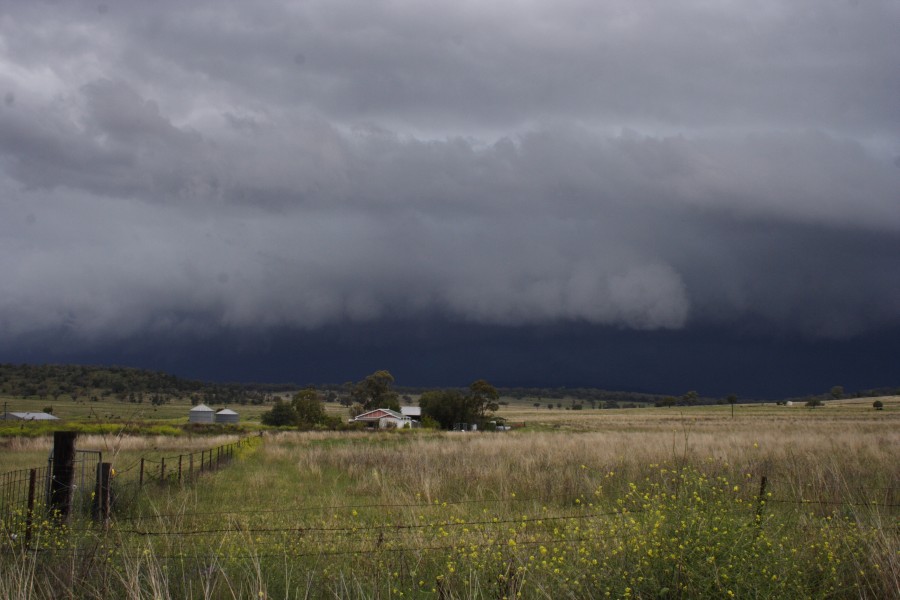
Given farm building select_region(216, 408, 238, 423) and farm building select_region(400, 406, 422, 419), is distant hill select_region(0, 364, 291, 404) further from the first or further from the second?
farm building select_region(400, 406, 422, 419)

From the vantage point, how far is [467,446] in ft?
101

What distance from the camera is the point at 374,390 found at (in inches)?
4619

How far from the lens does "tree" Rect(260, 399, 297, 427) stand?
3794 inches

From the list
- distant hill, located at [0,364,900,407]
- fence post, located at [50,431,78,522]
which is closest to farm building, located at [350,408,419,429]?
distant hill, located at [0,364,900,407]

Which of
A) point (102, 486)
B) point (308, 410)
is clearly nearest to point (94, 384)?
point (308, 410)

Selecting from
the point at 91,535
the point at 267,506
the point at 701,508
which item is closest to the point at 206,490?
the point at 267,506

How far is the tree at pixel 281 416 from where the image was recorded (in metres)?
96.4

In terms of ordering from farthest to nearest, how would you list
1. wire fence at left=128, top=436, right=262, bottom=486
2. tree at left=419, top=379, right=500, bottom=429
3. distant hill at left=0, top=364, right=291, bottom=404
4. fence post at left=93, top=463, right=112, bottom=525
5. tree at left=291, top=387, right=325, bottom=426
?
distant hill at left=0, top=364, right=291, bottom=404 < tree at left=291, top=387, right=325, bottom=426 < tree at left=419, top=379, right=500, bottom=429 < wire fence at left=128, top=436, right=262, bottom=486 < fence post at left=93, top=463, right=112, bottom=525

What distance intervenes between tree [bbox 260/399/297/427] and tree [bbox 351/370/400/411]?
19.5 meters

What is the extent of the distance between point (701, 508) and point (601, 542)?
1.25m

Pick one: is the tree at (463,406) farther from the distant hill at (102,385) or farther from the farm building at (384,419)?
the distant hill at (102,385)

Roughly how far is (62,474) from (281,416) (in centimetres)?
8930

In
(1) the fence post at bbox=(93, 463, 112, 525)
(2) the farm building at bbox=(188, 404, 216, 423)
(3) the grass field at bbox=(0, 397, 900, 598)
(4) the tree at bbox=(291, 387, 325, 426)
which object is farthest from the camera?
(2) the farm building at bbox=(188, 404, 216, 423)

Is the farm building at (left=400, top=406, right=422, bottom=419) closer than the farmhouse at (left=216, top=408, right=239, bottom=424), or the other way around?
the farmhouse at (left=216, top=408, right=239, bottom=424)
